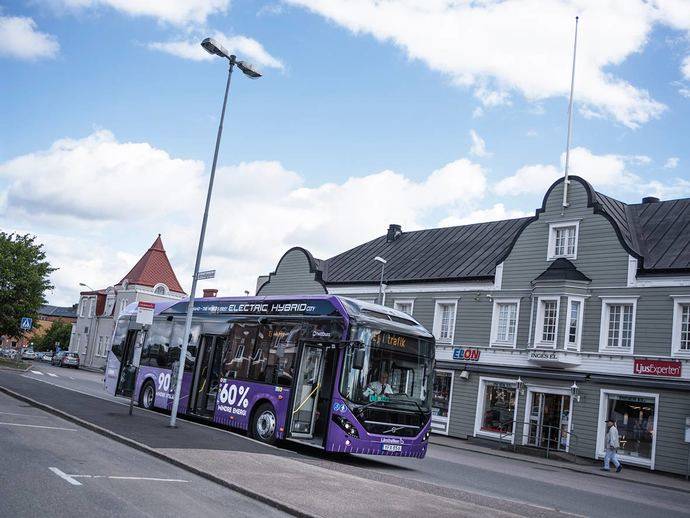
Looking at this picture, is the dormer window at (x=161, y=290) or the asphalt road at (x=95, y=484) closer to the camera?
the asphalt road at (x=95, y=484)

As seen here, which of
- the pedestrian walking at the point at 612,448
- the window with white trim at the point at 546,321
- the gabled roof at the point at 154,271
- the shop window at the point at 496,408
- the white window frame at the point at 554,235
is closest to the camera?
the pedestrian walking at the point at 612,448

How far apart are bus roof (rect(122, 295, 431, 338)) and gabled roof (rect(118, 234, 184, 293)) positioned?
51.1 metres

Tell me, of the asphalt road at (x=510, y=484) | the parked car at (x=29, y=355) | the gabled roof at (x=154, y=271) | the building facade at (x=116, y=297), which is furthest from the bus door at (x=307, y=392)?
the parked car at (x=29, y=355)

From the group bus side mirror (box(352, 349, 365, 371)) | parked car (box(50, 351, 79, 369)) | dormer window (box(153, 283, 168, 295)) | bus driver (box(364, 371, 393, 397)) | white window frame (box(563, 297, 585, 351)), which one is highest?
dormer window (box(153, 283, 168, 295))

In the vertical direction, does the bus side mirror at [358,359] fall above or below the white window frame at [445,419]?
above

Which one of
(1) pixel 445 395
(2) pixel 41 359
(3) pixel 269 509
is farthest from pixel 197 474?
(2) pixel 41 359

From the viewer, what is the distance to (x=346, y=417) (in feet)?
47.4

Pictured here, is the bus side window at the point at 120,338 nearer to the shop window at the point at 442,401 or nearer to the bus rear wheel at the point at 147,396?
the bus rear wheel at the point at 147,396

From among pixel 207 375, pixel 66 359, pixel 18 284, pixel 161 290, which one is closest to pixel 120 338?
pixel 207 375

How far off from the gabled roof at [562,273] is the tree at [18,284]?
4004 cm

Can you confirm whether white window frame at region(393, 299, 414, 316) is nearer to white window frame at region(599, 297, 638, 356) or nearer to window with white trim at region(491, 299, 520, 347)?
window with white trim at region(491, 299, 520, 347)

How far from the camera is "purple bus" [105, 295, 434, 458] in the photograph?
578 inches

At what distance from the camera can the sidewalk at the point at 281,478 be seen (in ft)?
30.3

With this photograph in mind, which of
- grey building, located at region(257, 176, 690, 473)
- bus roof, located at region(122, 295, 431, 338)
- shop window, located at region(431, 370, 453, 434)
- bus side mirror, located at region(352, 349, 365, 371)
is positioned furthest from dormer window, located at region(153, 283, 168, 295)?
bus side mirror, located at region(352, 349, 365, 371)
